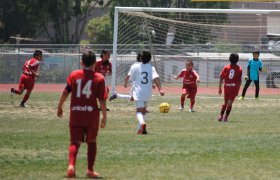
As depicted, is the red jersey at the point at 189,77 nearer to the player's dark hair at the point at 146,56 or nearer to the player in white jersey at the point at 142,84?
the player in white jersey at the point at 142,84

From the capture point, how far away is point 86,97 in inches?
433

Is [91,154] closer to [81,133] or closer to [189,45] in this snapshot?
[81,133]

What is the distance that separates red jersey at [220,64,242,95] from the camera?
21.2 meters

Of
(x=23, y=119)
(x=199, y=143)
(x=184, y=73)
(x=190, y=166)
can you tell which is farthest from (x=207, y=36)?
(x=190, y=166)

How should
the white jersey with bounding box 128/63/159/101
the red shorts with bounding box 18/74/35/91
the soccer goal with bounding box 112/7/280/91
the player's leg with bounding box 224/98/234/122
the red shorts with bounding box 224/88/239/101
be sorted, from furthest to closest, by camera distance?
the soccer goal with bounding box 112/7/280/91 → the red shorts with bounding box 18/74/35/91 → the red shorts with bounding box 224/88/239/101 → the player's leg with bounding box 224/98/234/122 → the white jersey with bounding box 128/63/159/101

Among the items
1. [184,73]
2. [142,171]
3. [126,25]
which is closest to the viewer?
[142,171]

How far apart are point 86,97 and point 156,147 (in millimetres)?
3572

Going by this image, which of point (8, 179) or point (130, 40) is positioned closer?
point (8, 179)

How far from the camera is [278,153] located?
44.6 ft

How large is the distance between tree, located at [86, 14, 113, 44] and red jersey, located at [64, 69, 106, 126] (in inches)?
1909

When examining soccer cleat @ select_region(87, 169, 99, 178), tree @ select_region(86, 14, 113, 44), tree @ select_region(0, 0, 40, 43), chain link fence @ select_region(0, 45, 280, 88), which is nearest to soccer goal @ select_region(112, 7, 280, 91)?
chain link fence @ select_region(0, 45, 280, 88)

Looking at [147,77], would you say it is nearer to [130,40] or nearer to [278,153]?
[278,153]

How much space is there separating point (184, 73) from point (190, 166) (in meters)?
13.9

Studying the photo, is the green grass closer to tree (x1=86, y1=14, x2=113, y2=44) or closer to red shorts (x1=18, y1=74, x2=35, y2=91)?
red shorts (x1=18, y1=74, x2=35, y2=91)
